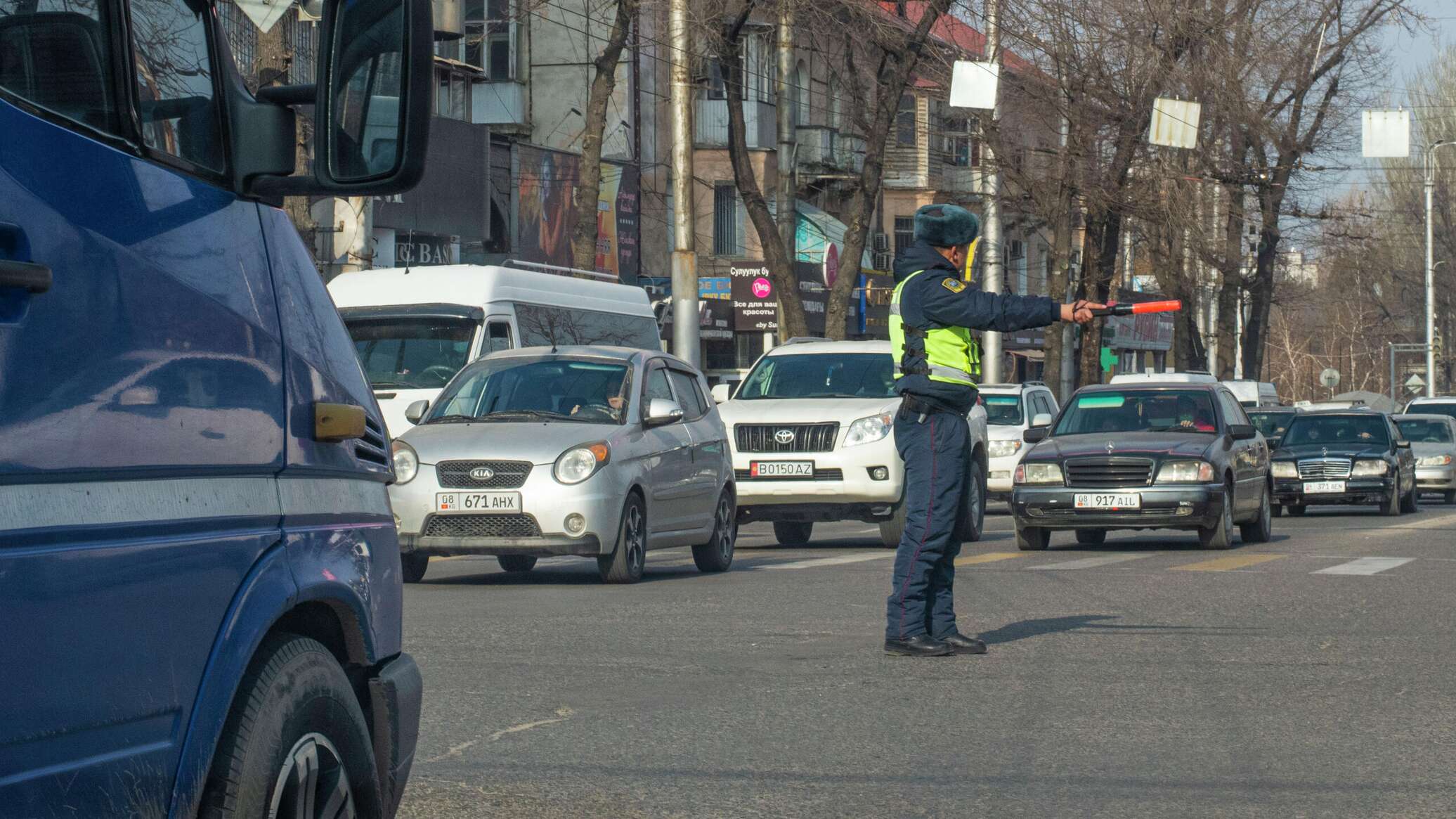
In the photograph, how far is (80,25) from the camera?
10.2 feet

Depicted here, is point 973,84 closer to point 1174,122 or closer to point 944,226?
point 1174,122

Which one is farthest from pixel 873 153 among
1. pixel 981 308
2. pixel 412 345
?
pixel 981 308

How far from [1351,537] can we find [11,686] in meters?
20.2

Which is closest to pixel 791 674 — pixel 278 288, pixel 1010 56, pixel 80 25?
pixel 278 288

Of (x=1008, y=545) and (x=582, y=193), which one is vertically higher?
(x=582, y=193)

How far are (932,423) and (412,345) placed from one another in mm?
14081

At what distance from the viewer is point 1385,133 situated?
4288cm

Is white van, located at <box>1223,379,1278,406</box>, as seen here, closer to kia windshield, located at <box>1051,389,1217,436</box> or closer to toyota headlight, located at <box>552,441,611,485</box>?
kia windshield, located at <box>1051,389,1217,436</box>

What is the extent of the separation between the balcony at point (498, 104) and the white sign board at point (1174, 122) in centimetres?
1286

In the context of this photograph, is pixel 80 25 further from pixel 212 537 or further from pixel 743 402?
pixel 743 402

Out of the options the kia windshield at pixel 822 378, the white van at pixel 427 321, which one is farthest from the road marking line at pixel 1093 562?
the white van at pixel 427 321

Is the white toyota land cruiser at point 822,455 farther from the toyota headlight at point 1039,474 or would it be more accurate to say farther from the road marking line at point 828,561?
the road marking line at point 828,561

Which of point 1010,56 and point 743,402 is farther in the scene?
point 1010,56

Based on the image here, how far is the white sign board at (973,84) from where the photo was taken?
32656 millimetres
